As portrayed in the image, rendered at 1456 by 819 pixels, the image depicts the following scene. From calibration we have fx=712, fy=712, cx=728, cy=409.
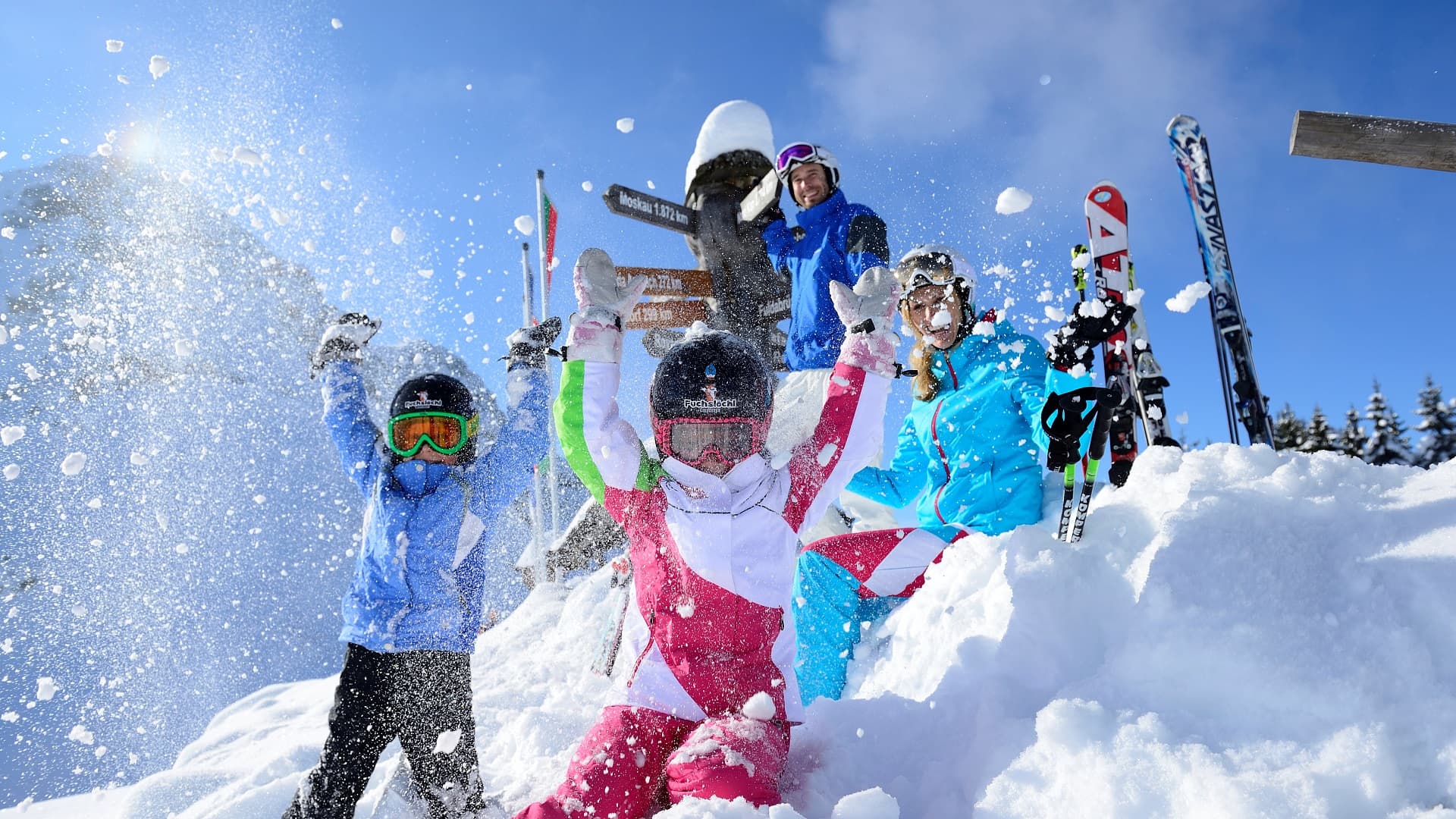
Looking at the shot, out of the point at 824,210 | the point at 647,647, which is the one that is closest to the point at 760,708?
the point at 647,647

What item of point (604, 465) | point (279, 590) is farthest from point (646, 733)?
point (279, 590)

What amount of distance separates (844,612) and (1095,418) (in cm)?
149

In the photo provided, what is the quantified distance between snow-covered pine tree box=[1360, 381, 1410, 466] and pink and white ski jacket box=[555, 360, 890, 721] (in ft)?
76.5

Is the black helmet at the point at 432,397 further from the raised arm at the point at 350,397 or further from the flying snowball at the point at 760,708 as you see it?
the flying snowball at the point at 760,708

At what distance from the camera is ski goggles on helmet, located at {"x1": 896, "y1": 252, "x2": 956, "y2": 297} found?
3748 mm

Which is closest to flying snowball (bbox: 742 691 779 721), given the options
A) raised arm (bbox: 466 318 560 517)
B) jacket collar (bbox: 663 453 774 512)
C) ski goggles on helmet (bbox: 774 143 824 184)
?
jacket collar (bbox: 663 453 774 512)

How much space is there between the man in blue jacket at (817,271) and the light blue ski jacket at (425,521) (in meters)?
2.77

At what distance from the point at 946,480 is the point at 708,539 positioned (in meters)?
1.79

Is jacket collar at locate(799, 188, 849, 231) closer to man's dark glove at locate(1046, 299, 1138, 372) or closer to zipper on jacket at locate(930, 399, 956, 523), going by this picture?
zipper on jacket at locate(930, 399, 956, 523)

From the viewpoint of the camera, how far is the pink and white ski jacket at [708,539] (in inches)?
86.0

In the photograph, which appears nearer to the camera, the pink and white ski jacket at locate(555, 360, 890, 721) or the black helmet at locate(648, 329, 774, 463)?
the pink and white ski jacket at locate(555, 360, 890, 721)

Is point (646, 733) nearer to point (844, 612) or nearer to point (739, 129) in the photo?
point (844, 612)

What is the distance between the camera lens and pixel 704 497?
7.63ft

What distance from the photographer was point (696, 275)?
7.65 meters
